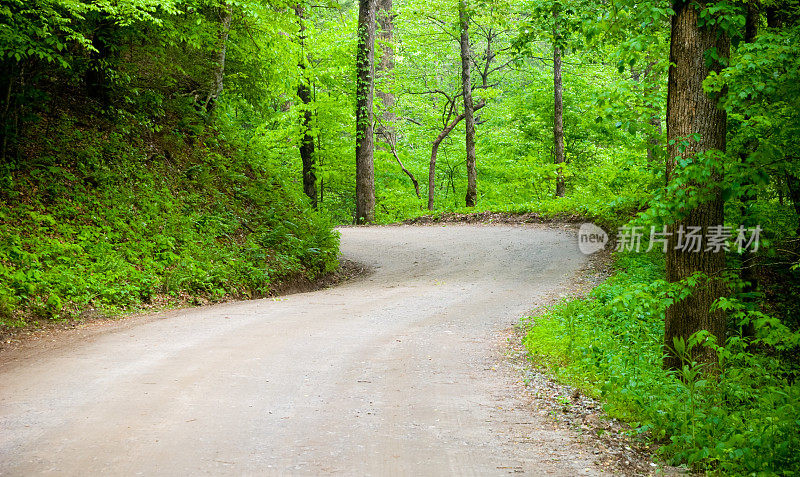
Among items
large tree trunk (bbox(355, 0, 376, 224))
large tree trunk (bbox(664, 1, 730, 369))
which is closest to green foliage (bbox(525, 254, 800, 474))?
large tree trunk (bbox(664, 1, 730, 369))

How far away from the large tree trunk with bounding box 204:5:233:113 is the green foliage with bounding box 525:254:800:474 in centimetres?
962

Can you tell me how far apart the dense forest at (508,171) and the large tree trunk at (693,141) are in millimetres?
24

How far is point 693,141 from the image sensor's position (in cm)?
658

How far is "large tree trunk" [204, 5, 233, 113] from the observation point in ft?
46.0

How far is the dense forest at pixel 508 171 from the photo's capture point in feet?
19.5

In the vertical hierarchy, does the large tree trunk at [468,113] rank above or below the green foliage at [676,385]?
above

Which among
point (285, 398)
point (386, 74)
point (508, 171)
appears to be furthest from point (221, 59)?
point (508, 171)

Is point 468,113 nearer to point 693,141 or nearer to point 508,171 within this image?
point 508,171

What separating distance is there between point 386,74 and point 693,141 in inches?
865

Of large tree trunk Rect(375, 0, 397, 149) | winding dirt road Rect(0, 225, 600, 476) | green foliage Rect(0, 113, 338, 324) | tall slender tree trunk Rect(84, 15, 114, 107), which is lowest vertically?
winding dirt road Rect(0, 225, 600, 476)

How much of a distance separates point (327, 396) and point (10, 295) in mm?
5523

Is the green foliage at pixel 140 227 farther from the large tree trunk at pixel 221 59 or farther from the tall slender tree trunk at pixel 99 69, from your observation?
the tall slender tree trunk at pixel 99 69

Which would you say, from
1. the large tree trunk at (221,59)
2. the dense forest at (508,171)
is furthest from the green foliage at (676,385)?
the large tree trunk at (221,59)

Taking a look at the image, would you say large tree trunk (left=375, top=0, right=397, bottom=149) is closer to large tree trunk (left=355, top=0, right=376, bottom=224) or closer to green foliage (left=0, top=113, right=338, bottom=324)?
large tree trunk (left=355, top=0, right=376, bottom=224)
